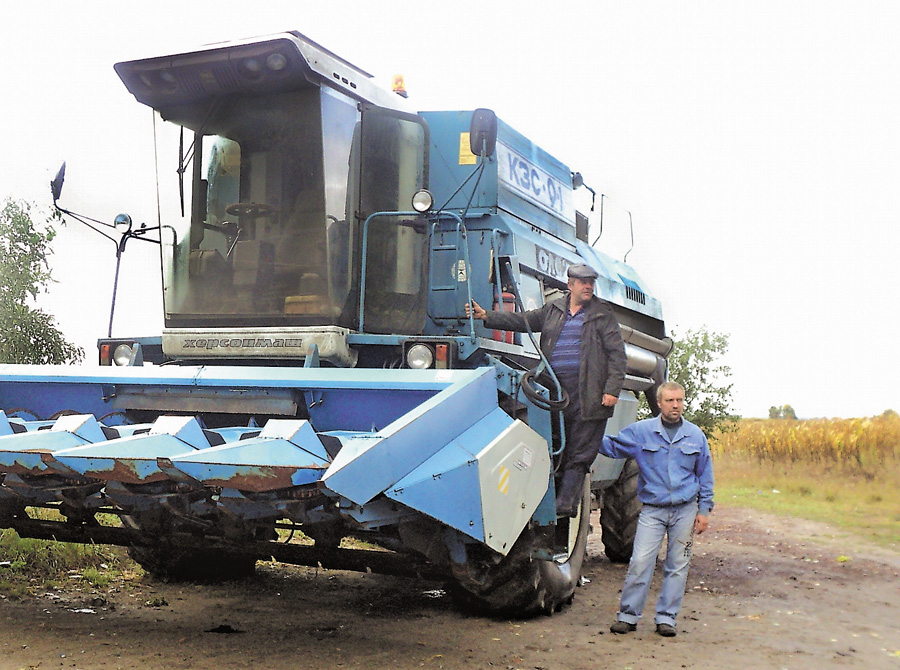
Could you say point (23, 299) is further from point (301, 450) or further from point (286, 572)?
point (301, 450)

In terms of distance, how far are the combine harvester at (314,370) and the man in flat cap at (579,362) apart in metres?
0.15

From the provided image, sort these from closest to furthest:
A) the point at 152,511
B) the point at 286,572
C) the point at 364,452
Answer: the point at 364,452
the point at 152,511
the point at 286,572

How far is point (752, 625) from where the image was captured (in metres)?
6.19

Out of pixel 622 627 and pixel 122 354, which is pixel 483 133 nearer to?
pixel 122 354

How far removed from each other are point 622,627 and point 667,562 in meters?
0.50

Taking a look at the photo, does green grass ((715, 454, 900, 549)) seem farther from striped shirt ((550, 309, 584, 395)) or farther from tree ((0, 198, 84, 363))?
tree ((0, 198, 84, 363))

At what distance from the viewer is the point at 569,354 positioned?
5801 millimetres

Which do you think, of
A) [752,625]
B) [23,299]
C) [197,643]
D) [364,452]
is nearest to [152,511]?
[197,643]

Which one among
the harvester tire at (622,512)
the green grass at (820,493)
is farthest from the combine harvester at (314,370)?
the green grass at (820,493)

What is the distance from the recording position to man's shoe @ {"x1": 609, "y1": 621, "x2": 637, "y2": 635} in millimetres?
5816

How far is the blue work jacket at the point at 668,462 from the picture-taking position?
5934 mm

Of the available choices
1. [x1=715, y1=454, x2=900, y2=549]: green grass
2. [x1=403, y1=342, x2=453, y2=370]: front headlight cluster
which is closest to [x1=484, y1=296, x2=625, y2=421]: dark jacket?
[x1=403, y1=342, x2=453, y2=370]: front headlight cluster

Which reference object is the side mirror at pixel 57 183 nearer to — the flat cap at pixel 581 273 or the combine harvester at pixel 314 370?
the combine harvester at pixel 314 370

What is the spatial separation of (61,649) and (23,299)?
601 cm
